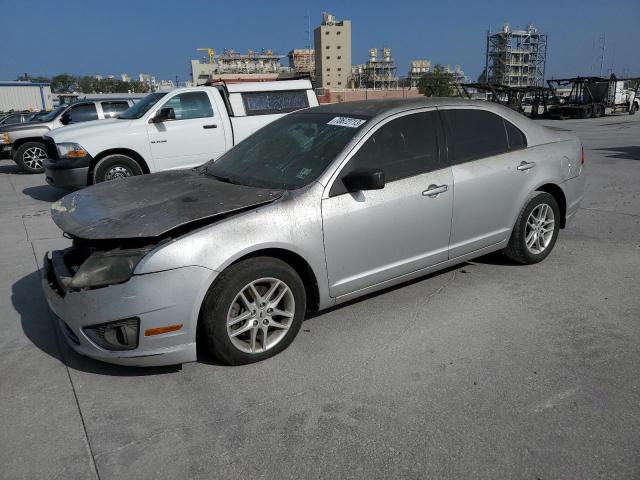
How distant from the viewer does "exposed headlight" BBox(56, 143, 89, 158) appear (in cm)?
817

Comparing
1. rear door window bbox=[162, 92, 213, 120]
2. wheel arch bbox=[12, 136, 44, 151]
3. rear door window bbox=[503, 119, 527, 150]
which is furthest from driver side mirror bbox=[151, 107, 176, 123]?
wheel arch bbox=[12, 136, 44, 151]

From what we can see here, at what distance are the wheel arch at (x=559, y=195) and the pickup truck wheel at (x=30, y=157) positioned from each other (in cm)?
1249

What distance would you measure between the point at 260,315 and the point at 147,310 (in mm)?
689

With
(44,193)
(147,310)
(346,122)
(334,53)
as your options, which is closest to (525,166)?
(346,122)

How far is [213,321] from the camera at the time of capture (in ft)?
9.82

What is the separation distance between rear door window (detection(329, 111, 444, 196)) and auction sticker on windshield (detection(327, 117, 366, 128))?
158mm

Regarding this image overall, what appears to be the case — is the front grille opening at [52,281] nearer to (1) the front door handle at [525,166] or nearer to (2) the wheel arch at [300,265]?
(2) the wheel arch at [300,265]

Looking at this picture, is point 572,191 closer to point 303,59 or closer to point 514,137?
point 514,137

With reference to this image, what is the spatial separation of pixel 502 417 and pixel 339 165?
1.84 metres

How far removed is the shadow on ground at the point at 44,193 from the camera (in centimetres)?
938

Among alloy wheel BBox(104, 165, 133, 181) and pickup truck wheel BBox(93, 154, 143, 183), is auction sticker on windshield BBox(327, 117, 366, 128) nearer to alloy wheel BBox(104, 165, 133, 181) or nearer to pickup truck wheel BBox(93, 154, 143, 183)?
pickup truck wheel BBox(93, 154, 143, 183)

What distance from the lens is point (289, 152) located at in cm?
392

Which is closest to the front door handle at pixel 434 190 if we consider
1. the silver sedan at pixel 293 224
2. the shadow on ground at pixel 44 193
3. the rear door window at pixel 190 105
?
the silver sedan at pixel 293 224

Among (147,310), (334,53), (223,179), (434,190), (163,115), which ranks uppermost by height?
(334,53)
